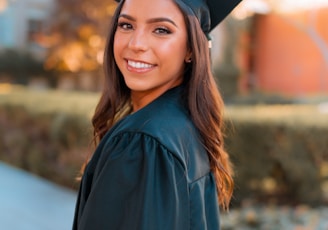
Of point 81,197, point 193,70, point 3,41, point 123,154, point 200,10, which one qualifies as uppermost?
point 200,10

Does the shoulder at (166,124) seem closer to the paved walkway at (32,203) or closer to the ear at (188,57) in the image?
the ear at (188,57)

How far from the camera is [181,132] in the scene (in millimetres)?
1290

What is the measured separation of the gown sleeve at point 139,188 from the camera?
1154mm

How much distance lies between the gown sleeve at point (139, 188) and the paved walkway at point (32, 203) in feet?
12.2

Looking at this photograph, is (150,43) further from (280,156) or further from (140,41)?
(280,156)

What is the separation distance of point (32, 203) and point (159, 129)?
4709 mm

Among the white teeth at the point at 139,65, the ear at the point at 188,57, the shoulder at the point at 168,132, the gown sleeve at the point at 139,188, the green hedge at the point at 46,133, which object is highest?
the ear at the point at 188,57

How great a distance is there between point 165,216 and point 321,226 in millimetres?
3367

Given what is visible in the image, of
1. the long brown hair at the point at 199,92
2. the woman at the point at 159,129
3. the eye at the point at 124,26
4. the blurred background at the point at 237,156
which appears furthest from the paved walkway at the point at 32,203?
the eye at the point at 124,26

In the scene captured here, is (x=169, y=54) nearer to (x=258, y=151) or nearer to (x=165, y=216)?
(x=165, y=216)

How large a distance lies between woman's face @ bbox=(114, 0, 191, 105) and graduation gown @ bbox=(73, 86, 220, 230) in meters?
0.16

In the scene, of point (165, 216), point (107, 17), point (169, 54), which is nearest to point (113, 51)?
point (169, 54)

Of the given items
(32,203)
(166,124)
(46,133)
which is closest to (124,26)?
(166,124)

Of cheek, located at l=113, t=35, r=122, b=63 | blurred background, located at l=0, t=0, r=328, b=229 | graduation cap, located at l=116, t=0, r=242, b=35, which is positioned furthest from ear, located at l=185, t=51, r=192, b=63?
blurred background, located at l=0, t=0, r=328, b=229
